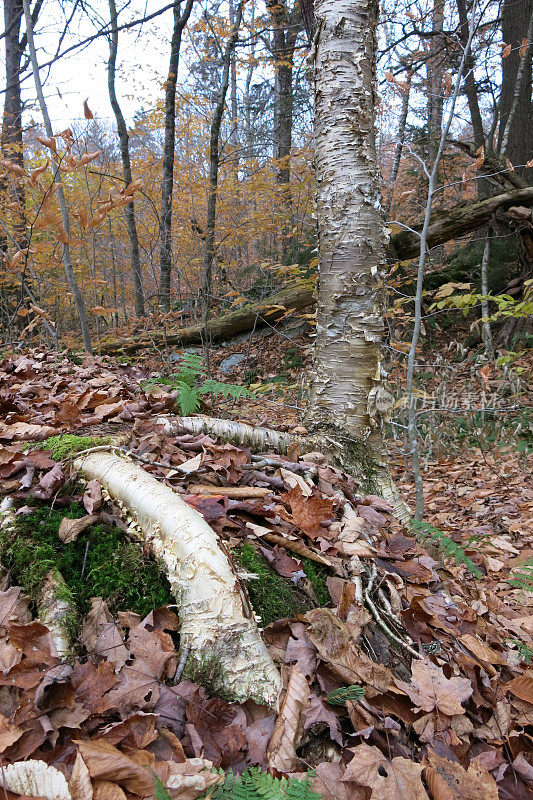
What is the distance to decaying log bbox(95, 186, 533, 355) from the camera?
7.44 metres

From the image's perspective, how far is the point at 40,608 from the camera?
1353 millimetres

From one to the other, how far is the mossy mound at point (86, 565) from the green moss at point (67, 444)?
1.08 feet

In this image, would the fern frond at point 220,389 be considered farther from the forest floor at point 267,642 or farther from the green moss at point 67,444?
the green moss at point 67,444

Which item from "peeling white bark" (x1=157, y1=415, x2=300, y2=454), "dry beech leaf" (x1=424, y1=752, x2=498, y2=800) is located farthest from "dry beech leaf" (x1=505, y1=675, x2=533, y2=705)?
"peeling white bark" (x1=157, y1=415, x2=300, y2=454)

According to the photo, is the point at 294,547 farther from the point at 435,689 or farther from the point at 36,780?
the point at 36,780

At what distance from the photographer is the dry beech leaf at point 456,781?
3.77 ft

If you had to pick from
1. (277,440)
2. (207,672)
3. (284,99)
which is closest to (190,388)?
(277,440)

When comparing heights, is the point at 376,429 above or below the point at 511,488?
above

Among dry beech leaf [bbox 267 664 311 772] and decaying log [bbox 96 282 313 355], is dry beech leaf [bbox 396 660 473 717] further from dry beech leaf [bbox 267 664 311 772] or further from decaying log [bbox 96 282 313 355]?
decaying log [bbox 96 282 313 355]

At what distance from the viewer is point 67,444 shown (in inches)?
77.1

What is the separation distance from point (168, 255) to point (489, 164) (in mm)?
5859

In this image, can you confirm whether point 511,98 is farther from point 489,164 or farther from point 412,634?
point 412,634

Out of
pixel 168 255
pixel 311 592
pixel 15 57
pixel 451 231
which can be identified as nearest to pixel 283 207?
pixel 168 255

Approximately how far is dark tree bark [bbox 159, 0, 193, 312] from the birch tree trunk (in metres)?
5.91
